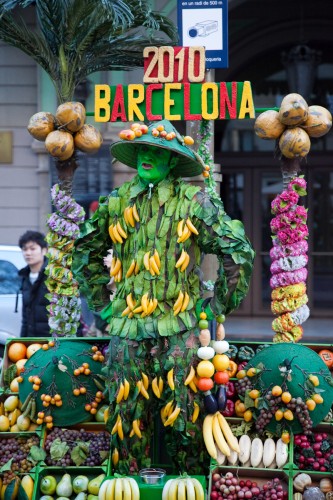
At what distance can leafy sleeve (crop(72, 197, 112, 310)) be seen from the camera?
5.64m

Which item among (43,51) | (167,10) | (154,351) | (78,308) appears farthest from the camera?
(167,10)

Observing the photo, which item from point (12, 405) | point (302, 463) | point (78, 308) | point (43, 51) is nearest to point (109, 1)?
point (43, 51)

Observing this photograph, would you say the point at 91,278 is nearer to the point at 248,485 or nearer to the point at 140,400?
the point at 140,400

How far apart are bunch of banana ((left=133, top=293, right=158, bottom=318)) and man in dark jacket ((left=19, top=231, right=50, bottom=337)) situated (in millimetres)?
2897

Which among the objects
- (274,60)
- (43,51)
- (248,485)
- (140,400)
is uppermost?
(274,60)

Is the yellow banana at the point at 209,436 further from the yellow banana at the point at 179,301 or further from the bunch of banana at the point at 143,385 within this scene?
the yellow banana at the point at 179,301

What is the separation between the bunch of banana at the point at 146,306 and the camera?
5285 mm

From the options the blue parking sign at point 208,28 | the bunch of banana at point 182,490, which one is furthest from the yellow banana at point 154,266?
the blue parking sign at point 208,28

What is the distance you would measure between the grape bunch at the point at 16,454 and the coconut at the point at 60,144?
1.85m

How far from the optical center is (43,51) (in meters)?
8.21

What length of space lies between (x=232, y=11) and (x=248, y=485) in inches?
408

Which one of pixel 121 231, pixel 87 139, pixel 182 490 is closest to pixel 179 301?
pixel 121 231

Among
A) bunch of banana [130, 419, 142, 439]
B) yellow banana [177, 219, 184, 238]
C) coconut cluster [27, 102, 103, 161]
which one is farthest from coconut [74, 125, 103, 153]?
bunch of banana [130, 419, 142, 439]

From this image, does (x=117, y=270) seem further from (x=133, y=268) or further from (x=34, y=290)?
(x=34, y=290)
